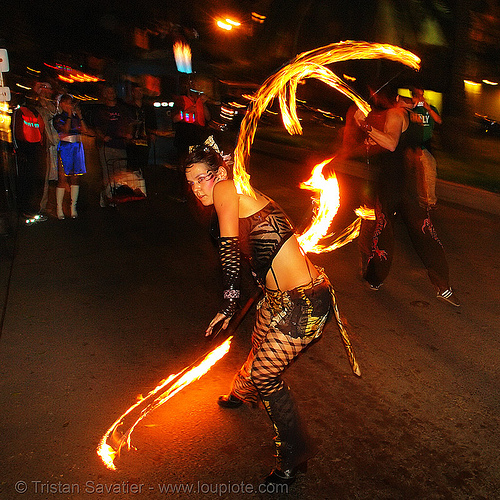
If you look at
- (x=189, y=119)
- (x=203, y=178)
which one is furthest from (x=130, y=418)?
(x=189, y=119)

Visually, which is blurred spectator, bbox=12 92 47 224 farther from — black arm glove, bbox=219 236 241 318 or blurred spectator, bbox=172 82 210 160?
black arm glove, bbox=219 236 241 318

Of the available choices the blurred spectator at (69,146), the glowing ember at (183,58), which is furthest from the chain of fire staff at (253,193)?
the glowing ember at (183,58)

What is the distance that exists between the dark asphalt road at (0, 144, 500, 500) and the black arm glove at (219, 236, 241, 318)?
1.00 metres

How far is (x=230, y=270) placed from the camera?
115 inches

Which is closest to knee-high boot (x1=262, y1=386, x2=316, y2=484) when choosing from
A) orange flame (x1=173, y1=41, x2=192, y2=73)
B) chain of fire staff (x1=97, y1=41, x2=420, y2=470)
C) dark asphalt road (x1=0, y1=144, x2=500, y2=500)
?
dark asphalt road (x1=0, y1=144, x2=500, y2=500)

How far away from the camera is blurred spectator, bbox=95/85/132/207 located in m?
8.88

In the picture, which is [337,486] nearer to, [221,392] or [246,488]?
[246,488]

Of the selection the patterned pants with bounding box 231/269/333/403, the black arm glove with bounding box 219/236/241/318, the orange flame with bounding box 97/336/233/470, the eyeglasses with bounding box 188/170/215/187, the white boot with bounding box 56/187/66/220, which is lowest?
the white boot with bounding box 56/187/66/220

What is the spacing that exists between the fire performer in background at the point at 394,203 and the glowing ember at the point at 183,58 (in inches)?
403

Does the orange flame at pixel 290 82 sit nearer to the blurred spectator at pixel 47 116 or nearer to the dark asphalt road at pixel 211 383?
the dark asphalt road at pixel 211 383

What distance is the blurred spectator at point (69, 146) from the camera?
8.23m

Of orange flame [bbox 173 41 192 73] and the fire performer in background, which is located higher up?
the fire performer in background

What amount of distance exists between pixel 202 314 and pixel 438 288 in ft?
7.89

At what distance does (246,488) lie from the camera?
3.05m
